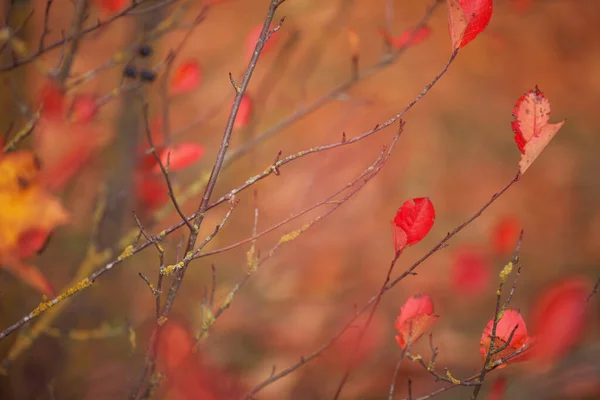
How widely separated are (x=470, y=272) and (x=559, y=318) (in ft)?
3.14

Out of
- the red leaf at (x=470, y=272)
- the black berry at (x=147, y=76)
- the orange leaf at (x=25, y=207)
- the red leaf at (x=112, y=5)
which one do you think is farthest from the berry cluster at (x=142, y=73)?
the red leaf at (x=470, y=272)

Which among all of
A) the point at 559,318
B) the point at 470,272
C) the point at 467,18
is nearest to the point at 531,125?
the point at 467,18

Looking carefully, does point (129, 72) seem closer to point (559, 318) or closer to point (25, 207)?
point (25, 207)

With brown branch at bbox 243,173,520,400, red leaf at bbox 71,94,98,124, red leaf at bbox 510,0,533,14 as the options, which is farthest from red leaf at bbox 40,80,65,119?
red leaf at bbox 510,0,533,14

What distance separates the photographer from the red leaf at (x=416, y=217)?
2.54 ft

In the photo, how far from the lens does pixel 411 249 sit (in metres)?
3.00

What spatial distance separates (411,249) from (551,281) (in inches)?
33.4

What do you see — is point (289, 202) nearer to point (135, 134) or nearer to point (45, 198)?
point (135, 134)

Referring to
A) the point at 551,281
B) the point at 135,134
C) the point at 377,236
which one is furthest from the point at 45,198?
the point at 551,281

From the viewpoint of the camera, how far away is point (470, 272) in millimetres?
2990

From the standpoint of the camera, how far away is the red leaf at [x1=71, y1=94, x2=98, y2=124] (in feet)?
4.00

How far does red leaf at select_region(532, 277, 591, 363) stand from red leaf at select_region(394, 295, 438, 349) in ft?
2.05

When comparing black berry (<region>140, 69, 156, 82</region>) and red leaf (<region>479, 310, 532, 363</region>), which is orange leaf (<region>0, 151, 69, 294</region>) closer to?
black berry (<region>140, 69, 156, 82</region>)

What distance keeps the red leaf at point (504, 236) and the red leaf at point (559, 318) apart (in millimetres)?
332
